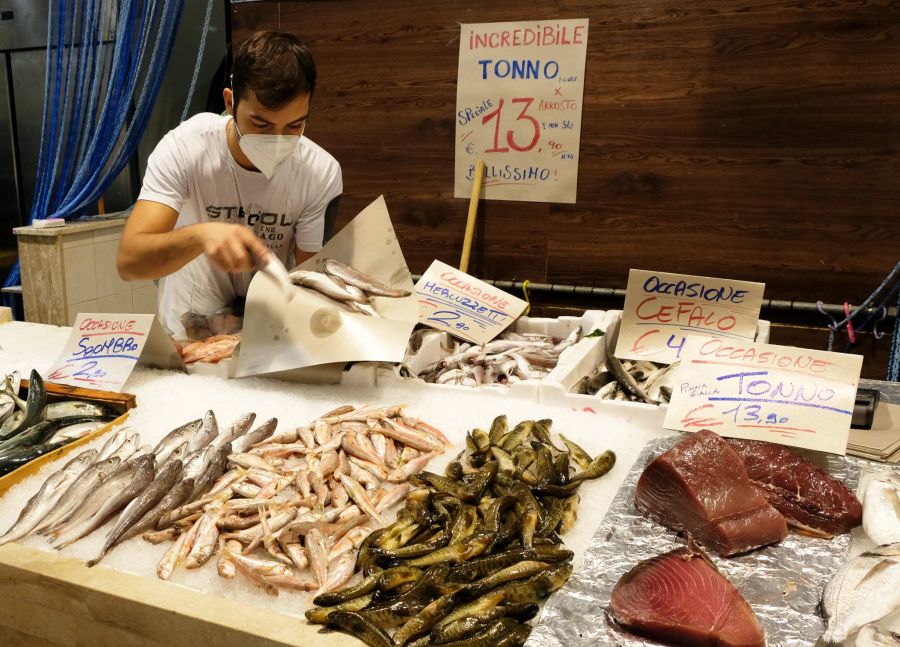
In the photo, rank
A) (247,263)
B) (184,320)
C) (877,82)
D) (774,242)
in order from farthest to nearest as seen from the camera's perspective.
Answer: (774,242) < (877,82) < (184,320) < (247,263)

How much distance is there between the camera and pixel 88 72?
4820 millimetres

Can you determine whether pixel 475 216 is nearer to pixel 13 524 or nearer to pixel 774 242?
pixel 774 242

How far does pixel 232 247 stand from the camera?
2.17 meters

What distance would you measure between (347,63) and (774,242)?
8.84 feet

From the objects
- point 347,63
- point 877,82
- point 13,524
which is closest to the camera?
point 13,524

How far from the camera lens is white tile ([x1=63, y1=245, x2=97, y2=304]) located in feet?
16.5

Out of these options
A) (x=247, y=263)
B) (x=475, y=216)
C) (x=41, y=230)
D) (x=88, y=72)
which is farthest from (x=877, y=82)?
(x=41, y=230)

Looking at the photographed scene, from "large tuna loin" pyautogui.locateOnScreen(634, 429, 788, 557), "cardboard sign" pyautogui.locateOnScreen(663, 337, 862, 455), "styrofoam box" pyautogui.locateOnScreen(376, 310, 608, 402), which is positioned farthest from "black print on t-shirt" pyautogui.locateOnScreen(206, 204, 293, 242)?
"large tuna loin" pyautogui.locateOnScreen(634, 429, 788, 557)

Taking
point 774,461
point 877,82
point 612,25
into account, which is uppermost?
point 612,25

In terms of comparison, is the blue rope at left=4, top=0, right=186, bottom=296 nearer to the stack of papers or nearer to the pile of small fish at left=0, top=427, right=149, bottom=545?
the pile of small fish at left=0, top=427, right=149, bottom=545

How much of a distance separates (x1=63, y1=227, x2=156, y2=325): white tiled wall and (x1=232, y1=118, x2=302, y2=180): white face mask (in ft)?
9.88

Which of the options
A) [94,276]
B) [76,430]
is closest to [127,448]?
[76,430]

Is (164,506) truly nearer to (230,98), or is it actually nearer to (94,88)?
(230,98)

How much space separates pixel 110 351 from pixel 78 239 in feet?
10.5
